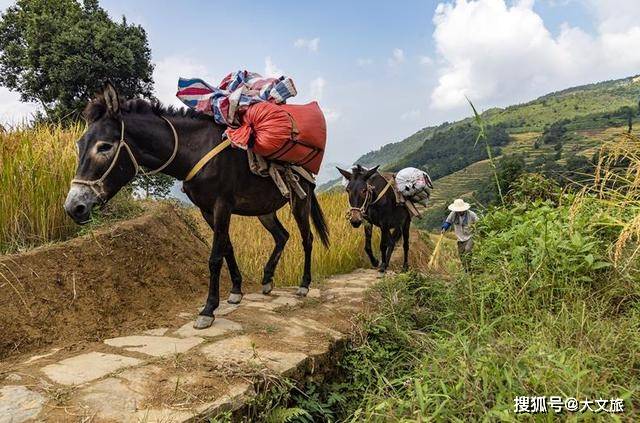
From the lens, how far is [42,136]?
15.4 feet

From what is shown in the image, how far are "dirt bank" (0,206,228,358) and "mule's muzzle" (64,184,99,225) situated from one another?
25.5 inches

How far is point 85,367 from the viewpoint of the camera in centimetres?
272

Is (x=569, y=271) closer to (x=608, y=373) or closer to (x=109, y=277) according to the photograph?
(x=608, y=373)

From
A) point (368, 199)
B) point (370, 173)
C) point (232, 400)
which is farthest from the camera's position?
point (370, 173)

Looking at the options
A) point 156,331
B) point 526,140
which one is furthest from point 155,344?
point 526,140

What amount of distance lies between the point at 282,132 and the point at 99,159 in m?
1.50

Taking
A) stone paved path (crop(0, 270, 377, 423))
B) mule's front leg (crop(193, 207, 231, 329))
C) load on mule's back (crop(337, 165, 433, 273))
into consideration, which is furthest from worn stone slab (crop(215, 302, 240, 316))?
load on mule's back (crop(337, 165, 433, 273))

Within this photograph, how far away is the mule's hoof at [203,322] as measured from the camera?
357 cm

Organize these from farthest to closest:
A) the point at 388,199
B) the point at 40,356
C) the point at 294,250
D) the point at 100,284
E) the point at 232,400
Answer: the point at 388,199
the point at 294,250
the point at 100,284
the point at 40,356
the point at 232,400

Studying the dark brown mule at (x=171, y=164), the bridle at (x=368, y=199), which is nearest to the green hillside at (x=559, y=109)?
the bridle at (x=368, y=199)

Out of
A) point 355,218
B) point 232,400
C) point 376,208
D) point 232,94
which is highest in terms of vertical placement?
point 232,94

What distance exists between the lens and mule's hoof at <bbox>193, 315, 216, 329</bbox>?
357cm

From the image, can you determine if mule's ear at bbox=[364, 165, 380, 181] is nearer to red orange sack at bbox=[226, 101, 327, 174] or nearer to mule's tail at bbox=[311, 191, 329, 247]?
mule's tail at bbox=[311, 191, 329, 247]

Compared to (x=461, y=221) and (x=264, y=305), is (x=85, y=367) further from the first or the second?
(x=461, y=221)
